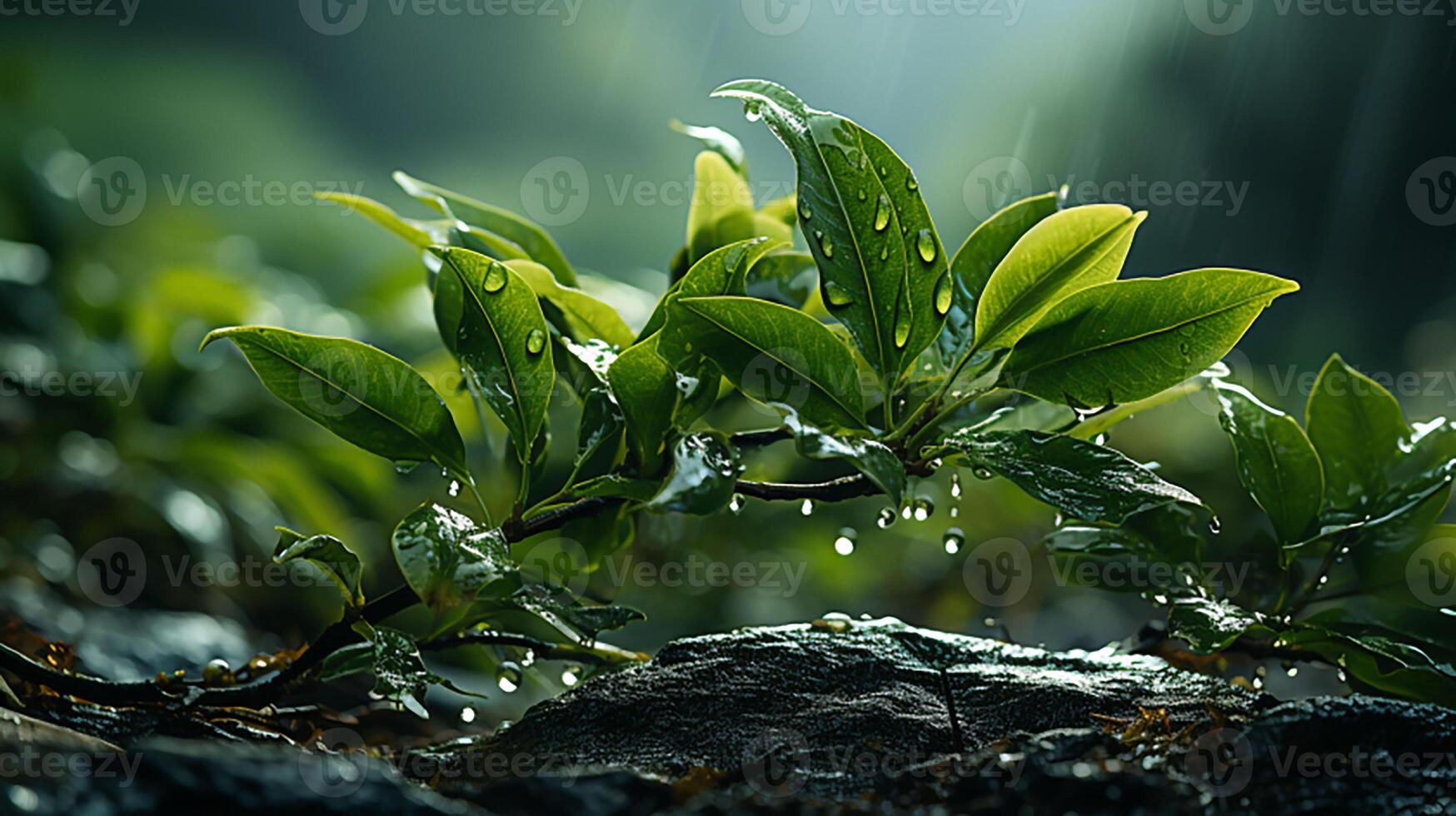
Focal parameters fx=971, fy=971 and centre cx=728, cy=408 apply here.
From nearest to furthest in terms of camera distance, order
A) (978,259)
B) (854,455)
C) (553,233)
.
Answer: (854,455) → (978,259) → (553,233)

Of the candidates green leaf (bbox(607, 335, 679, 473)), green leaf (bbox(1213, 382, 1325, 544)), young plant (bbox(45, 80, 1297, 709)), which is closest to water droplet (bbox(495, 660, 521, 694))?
young plant (bbox(45, 80, 1297, 709))

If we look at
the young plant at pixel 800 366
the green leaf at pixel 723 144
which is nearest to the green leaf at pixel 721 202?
the green leaf at pixel 723 144

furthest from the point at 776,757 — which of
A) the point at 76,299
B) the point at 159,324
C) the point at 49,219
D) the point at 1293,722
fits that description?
the point at 49,219

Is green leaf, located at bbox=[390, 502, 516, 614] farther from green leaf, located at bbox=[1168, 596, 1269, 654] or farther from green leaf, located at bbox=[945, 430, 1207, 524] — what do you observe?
green leaf, located at bbox=[1168, 596, 1269, 654]

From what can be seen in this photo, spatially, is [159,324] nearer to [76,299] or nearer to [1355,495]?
[76,299]

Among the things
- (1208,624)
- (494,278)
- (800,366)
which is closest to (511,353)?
(494,278)

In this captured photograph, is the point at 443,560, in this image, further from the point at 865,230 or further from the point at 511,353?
the point at 865,230
